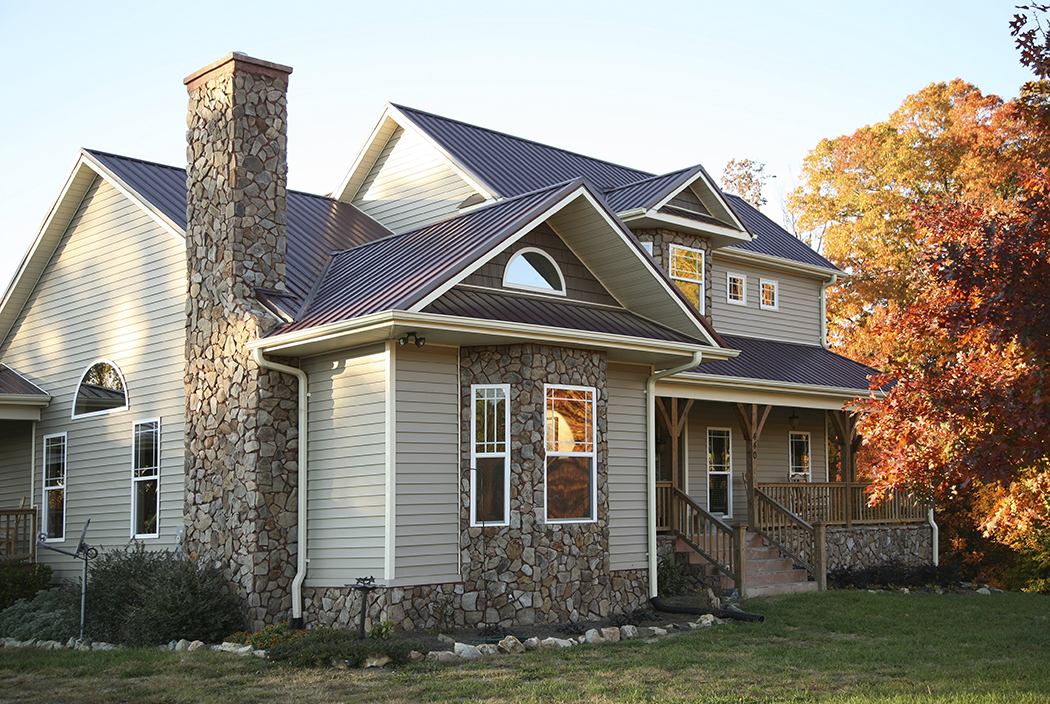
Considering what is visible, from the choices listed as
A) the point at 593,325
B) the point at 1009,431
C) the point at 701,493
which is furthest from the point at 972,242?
the point at 701,493

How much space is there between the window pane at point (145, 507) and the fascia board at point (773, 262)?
37.4ft

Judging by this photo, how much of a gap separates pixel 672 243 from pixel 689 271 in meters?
0.64

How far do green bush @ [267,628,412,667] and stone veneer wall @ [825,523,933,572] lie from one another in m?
11.2

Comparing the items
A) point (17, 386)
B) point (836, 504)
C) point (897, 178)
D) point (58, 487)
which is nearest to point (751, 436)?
point (836, 504)

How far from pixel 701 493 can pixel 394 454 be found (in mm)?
9155

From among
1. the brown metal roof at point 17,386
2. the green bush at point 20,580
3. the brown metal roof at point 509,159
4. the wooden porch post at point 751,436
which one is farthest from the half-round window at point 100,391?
the wooden porch post at point 751,436

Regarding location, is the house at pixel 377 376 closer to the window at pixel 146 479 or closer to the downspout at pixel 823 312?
the window at pixel 146 479

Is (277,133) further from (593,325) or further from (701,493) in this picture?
(701,493)

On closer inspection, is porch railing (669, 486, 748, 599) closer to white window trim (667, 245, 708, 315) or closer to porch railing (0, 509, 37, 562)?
white window trim (667, 245, 708, 315)

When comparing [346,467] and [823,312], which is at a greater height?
[823,312]

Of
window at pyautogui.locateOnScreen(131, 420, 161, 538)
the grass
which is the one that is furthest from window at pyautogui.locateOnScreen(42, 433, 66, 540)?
the grass

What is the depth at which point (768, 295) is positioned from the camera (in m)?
22.2

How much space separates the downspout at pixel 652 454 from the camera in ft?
47.9

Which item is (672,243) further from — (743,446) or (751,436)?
(743,446)
